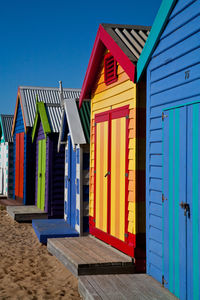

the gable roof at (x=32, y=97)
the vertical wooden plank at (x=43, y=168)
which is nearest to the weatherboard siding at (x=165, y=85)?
the vertical wooden plank at (x=43, y=168)

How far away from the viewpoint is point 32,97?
1764cm

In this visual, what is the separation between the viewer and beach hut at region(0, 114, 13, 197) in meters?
19.2

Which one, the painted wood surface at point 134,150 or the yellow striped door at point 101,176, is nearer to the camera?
the painted wood surface at point 134,150

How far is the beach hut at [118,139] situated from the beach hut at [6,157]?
1098cm

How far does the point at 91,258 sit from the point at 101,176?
1.82 m

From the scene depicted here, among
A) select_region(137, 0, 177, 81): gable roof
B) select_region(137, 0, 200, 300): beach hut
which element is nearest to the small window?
select_region(137, 0, 177, 81): gable roof

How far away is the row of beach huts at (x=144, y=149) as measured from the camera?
4.96 m

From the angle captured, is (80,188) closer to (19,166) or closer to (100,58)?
(100,58)

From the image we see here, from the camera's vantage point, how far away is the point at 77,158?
10117mm

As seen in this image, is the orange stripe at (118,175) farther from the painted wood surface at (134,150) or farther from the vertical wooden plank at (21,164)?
the vertical wooden plank at (21,164)

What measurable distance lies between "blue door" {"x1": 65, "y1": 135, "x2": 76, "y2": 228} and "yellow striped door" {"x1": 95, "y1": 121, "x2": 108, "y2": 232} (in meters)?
2.07

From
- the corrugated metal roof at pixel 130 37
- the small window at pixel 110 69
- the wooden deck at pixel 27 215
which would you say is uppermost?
the corrugated metal roof at pixel 130 37

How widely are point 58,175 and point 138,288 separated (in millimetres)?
7711

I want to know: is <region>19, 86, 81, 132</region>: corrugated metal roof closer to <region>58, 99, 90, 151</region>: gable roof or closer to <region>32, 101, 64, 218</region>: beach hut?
<region>32, 101, 64, 218</region>: beach hut
